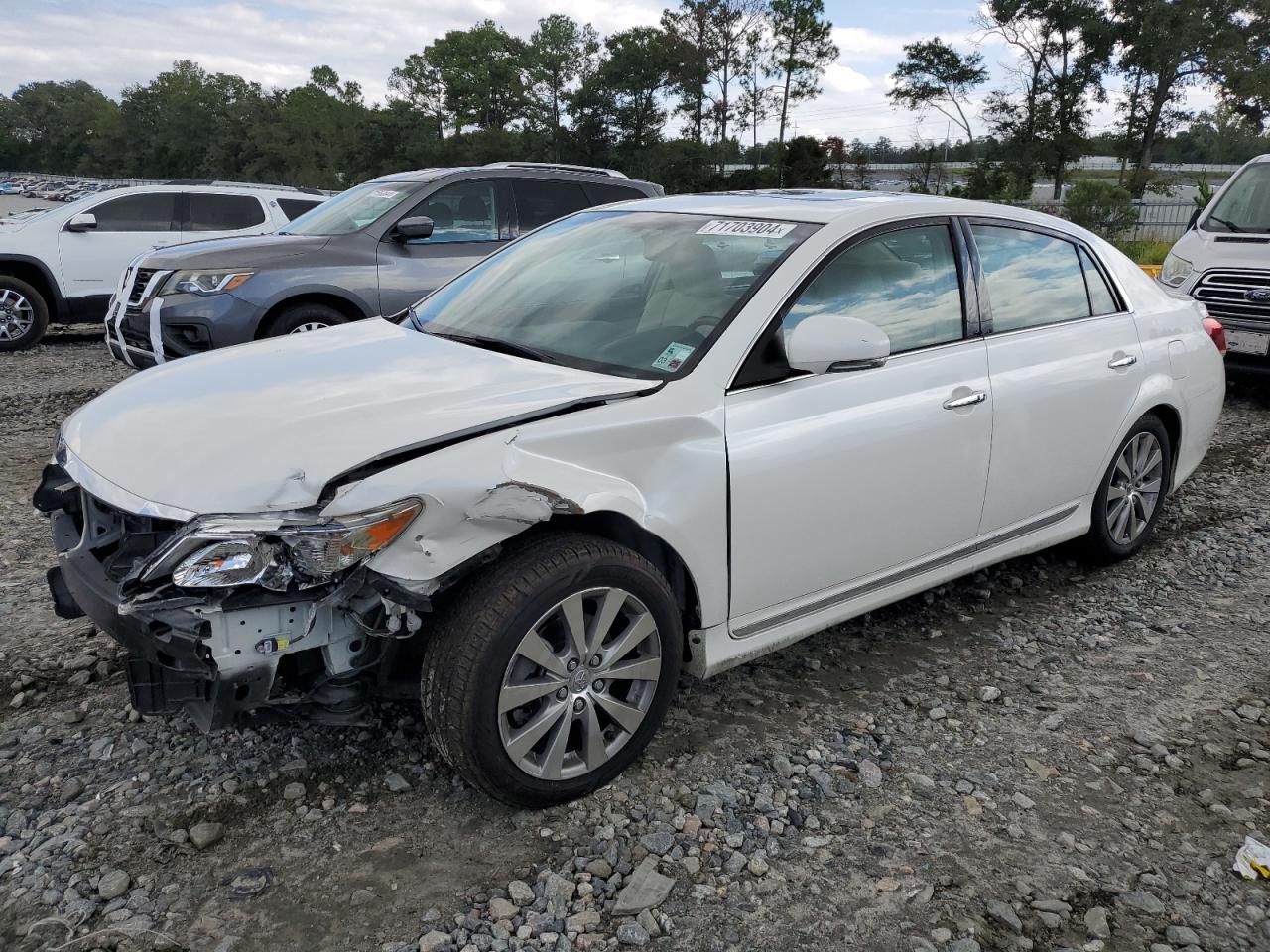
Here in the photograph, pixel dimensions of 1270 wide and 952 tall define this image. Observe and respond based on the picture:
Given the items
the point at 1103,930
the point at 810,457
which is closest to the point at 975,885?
the point at 1103,930

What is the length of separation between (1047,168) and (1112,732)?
5239cm

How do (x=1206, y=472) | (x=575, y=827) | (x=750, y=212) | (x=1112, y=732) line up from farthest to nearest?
1. (x=1206, y=472)
2. (x=750, y=212)
3. (x=1112, y=732)
4. (x=575, y=827)

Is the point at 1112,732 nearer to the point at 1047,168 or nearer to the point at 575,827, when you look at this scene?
the point at 575,827

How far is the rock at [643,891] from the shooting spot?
2469mm

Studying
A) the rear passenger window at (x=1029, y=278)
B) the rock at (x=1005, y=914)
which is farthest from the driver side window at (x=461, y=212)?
the rock at (x=1005, y=914)

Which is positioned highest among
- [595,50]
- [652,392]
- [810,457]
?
[595,50]

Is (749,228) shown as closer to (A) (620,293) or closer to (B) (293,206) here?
(A) (620,293)

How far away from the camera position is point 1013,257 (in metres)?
3.98

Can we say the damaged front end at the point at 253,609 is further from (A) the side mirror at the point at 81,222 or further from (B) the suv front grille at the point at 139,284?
(A) the side mirror at the point at 81,222

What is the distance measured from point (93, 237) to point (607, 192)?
5.79 meters

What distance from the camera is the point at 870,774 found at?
3.05 meters

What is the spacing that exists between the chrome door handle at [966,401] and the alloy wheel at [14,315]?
1007 cm

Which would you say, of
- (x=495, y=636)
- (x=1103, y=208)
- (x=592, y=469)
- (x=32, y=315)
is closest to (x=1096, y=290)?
(x=592, y=469)

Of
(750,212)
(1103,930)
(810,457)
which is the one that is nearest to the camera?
(1103,930)
